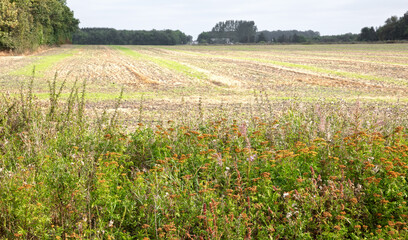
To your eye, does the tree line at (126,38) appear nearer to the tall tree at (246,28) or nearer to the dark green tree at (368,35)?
the tall tree at (246,28)

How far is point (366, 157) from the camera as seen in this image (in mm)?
5438

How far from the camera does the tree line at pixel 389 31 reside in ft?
256

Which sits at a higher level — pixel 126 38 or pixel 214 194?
pixel 126 38

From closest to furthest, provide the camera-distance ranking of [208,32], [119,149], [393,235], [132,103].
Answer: [393,235] < [119,149] < [132,103] < [208,32]

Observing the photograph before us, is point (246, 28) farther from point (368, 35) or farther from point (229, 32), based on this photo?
point (368, 35)

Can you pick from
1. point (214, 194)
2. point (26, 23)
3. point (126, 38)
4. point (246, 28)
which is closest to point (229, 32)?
point (246, 28)

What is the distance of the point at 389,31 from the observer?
3221 inches

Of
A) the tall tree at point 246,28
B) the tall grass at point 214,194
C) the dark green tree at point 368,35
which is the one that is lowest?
the tall grass at point 214,194

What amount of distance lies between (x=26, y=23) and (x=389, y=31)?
73.3m

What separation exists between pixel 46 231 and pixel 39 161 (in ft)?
4.83

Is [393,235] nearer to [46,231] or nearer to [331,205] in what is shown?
[331,205]

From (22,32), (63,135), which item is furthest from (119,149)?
(22,32)

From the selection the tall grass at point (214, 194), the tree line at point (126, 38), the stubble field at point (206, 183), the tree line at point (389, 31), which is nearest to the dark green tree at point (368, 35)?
the tree line at point (389, 31)

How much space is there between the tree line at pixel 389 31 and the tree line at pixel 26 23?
227 feet
